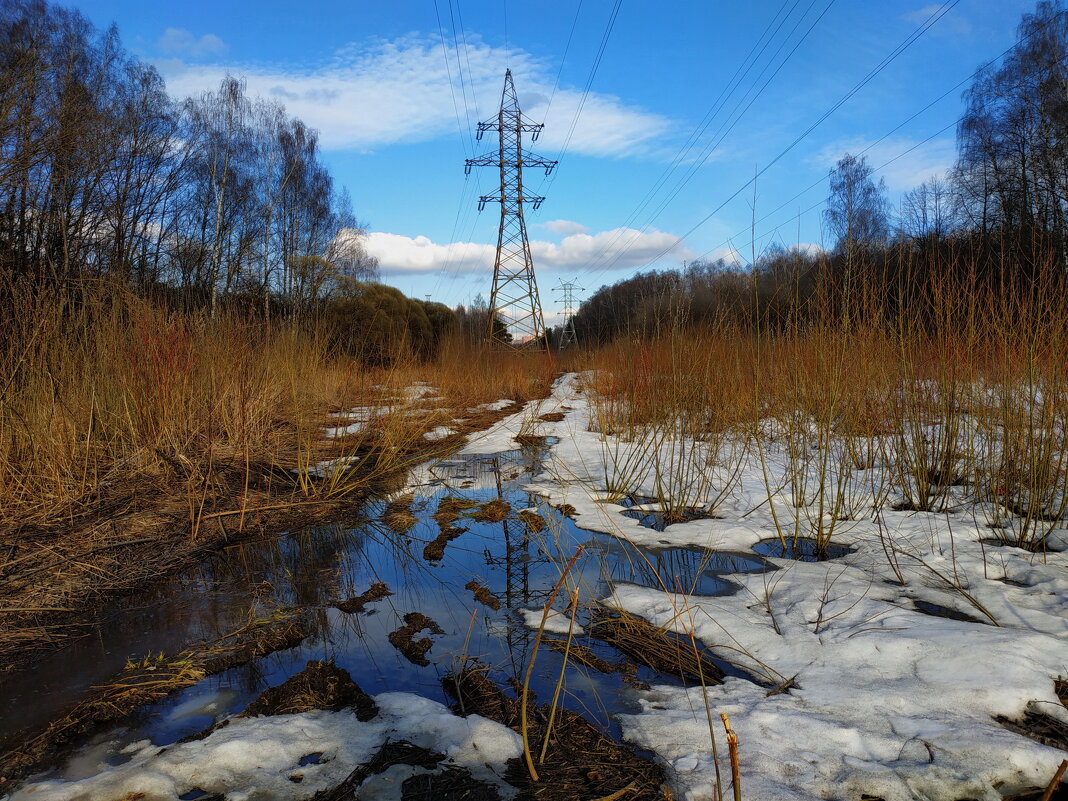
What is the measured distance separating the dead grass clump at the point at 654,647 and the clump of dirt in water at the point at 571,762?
1.51 ft

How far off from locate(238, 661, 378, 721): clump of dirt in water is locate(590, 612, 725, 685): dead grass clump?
0.96 meters

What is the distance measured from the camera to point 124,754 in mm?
1590

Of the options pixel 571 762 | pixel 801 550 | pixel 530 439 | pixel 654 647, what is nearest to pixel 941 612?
pixel 801 550

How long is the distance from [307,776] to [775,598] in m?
2.07

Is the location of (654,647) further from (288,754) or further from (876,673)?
(288,754)

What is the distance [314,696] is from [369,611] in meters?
0.71

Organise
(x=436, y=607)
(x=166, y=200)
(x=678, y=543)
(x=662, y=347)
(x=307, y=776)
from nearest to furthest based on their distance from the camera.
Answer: (x=307, y=776), (x=436, y=607), (x=678, y=543), (x=662, y=347), (x=166, y=200)

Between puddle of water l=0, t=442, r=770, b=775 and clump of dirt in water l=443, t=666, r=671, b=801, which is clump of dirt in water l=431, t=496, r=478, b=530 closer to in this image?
puddle of water l=0, t=442, r=770, b=775

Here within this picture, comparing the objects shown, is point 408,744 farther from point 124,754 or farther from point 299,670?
point 124,754

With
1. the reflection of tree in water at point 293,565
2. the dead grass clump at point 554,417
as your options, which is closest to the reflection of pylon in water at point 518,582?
the reflection of tree in water at point 293,565

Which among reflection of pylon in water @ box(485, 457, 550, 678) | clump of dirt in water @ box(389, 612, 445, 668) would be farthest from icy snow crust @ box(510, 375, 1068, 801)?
clump of dirt in water @ box(389, 612, 445, 668)

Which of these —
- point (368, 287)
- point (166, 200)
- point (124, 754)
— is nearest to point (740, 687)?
point (124, 754)

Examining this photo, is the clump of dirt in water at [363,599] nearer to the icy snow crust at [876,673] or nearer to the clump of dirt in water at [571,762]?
the clump of dirt in water at [571,762]

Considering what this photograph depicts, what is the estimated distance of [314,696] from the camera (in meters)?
1.84
